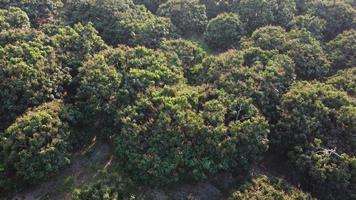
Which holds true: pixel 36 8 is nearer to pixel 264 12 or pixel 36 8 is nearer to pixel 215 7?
pixel 215 7

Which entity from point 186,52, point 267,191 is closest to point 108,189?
point 267,191

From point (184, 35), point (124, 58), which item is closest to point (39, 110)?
point (124, 58)

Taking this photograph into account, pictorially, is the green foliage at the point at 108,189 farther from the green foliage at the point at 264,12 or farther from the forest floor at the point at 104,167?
the green foliage at the point at 264,12

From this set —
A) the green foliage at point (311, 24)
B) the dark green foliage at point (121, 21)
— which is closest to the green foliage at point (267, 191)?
the dark green foliage at point (121, 21)

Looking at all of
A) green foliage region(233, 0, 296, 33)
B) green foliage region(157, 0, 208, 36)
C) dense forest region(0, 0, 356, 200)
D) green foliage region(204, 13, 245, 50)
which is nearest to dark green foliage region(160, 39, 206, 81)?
dense forest region(0, 0, 356, 200)

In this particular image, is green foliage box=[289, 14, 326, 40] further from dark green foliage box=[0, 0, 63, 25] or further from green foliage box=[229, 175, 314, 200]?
dark green foliage box=[0, 0, 63, 25]

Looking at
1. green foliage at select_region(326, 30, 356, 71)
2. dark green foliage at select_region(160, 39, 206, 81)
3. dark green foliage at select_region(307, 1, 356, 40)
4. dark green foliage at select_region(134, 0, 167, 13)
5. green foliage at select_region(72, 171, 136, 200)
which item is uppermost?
dark green foliage at select_region(307, 1, 356, 40)

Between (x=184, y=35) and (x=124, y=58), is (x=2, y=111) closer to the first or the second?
(x=124, y=58)

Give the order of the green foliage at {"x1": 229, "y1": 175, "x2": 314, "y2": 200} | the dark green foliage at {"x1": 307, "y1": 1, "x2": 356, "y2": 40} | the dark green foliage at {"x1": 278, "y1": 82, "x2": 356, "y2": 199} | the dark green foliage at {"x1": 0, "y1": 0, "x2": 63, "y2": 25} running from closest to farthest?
1. the green foliage at {"x1": 229, "y1": 175, "x2": 314, "y2": 200}
2. the dark green foliage at {"x1": 278, "y1": 82, "x2": 356, "y2": 199}
3. the dark green foliage at {"x1": 0, "y1": 0, "x2": 63, "y2": 25}
4. the dark green foliage at {"x1": 307, "y1": 1, "x2": 356, "y2": 40}
